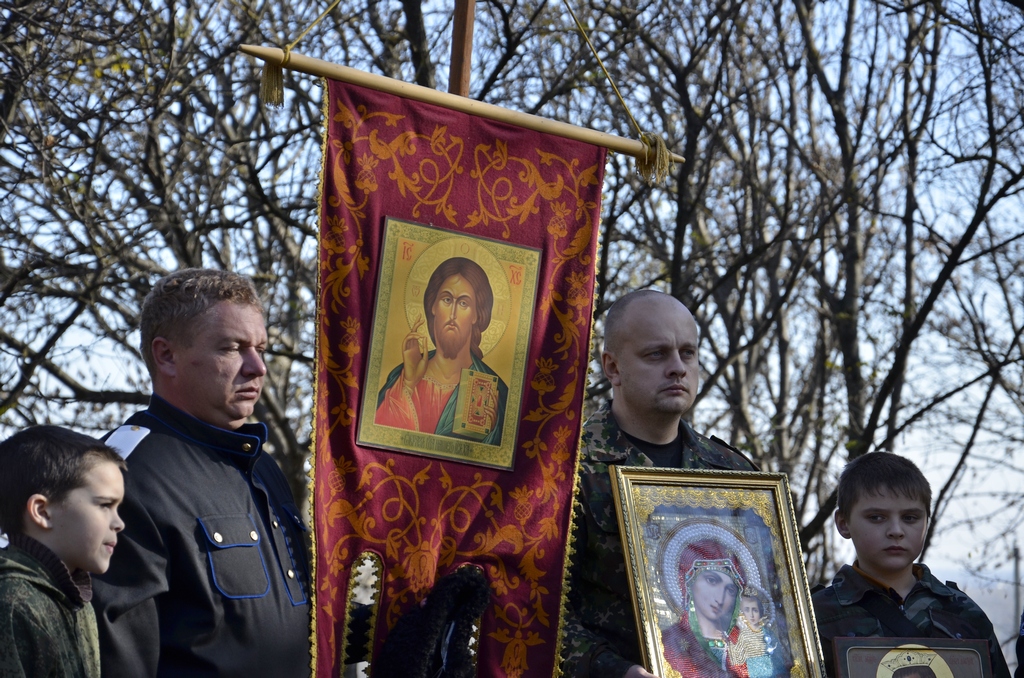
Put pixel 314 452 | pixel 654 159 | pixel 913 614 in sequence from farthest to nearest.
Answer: pixel 654 159 < pixel 913 614 < pixel 314 452

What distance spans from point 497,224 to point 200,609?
146 cm

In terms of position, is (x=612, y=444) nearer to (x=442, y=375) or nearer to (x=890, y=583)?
(x=442, y=375)

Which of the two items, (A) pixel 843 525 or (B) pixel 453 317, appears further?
(A) pixel 843 525

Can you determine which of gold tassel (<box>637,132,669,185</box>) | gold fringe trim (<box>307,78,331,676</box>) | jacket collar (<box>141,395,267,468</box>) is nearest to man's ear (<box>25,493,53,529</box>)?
jacket collar (<box>141,395,267,468</box>)

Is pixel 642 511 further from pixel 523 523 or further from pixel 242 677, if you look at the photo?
pixel 242 677

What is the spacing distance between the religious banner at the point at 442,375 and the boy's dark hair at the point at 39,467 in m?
0.73

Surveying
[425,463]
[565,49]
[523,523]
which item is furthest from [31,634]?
[565,49]

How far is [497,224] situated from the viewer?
3629mm

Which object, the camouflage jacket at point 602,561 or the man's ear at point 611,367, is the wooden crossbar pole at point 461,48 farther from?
the camouflage jacket at point 602,561

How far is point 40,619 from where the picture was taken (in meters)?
2.44

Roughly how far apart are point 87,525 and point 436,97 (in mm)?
1675

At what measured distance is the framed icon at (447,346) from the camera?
3.40m

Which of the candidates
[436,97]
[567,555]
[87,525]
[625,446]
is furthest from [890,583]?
[87,525]

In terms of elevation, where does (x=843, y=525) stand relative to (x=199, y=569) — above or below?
above
